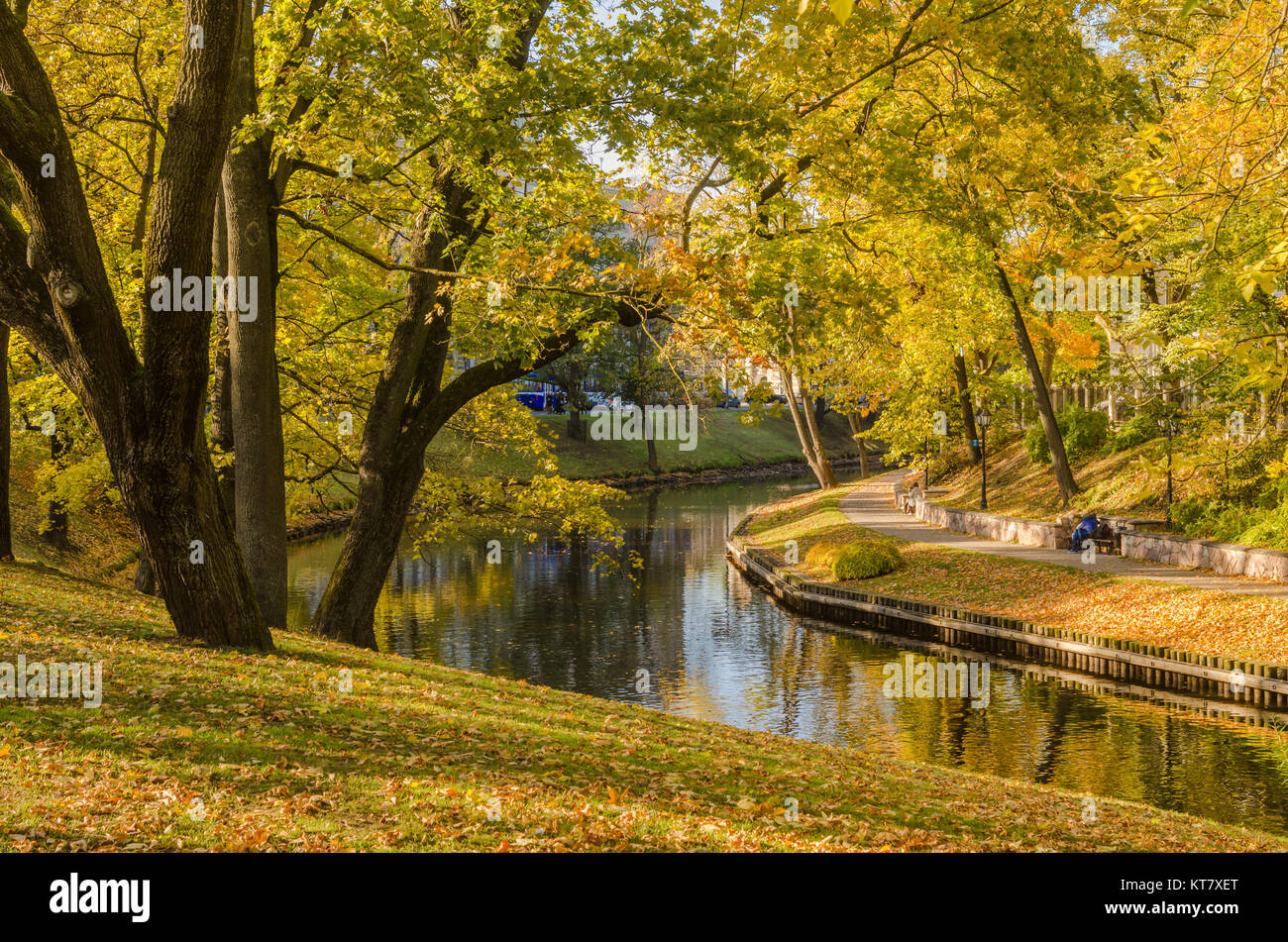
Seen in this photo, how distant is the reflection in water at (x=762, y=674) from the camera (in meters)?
15.4

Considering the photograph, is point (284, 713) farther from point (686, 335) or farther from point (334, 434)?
point (334, 434)

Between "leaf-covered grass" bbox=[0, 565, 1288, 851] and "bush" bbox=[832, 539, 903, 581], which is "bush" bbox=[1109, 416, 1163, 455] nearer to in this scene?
"bush" bbox=[832, 539, 903, 581]

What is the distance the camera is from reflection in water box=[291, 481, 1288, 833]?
15.4 metres

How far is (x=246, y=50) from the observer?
13531 mm

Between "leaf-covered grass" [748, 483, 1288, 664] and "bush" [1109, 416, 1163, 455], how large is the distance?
7.39m

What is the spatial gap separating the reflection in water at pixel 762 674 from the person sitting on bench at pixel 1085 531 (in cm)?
656

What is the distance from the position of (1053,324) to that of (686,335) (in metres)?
27.8

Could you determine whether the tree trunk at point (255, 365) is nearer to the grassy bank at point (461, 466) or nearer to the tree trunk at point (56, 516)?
the grassy bank at point (461, 466)

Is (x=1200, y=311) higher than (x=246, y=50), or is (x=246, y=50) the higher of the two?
(x=246, y=50)

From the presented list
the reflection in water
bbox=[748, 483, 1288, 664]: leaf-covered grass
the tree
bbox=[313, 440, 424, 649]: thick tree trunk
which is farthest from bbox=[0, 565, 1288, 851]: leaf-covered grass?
bbox=[748, 483, 1288, 664]: leaf-covered grass

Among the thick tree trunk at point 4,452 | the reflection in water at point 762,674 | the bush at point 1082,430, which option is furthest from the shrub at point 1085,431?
the thick tree trunk at point 4,452

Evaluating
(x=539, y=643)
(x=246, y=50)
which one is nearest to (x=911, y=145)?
(x=246, y=50)

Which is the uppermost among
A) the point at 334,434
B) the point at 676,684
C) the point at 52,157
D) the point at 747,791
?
the point at 52,157

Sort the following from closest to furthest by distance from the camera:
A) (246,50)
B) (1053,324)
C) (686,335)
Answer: (686,335), (246,50), (1053,324)
